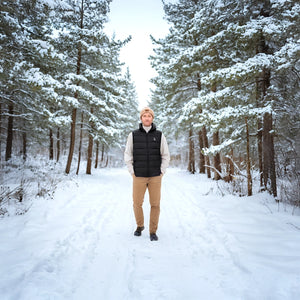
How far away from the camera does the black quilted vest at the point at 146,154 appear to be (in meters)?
3.48

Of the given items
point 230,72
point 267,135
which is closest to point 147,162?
point 230,72

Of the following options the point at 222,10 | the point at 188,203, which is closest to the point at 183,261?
the point at 188,203

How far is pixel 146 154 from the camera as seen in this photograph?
11.5 feet

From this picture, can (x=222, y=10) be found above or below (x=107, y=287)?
above

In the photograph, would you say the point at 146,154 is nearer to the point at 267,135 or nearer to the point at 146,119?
the point at 146,119

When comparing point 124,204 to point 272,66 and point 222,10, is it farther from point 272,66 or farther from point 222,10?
point 222,10

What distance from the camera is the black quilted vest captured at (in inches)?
137

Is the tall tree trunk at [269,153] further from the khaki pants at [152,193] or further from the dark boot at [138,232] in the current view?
the dark boot at [138,232]

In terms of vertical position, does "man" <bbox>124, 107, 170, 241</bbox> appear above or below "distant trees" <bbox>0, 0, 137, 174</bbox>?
below

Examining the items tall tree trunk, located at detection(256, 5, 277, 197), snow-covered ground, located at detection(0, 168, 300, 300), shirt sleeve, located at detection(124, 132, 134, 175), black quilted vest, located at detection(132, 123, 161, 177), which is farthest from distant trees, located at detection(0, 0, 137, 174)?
tall tree trunk, located at detection(256, 5, 277, 197)

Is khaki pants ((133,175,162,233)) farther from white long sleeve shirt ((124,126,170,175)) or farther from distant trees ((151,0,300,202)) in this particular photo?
distant trees ((151,0,300,202))

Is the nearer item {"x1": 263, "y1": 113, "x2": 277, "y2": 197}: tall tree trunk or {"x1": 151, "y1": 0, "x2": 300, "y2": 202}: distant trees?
{"x1": 151, "y1": 0, "x2": 300, "y2": 202}: distant trees

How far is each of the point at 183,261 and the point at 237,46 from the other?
7.15 metres

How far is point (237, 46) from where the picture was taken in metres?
6.41
